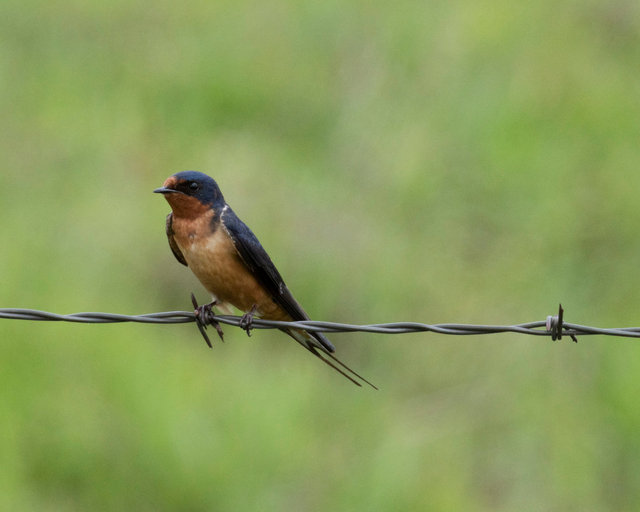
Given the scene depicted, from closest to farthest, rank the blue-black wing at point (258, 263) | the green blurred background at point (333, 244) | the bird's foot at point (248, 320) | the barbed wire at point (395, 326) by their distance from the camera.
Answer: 1. the barbed wire at point (395, 326)
2. the bird's foot at point (248, 320)
3. the blue-black wing at point (258, 263)
4. the green blurred background at point (333, 244)

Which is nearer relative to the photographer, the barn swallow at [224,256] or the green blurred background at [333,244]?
the barn swallow at [224,256]

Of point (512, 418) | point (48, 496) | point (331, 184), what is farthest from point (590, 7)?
point (48, 496)

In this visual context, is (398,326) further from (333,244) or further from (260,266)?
(333,244)

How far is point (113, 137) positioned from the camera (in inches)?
550

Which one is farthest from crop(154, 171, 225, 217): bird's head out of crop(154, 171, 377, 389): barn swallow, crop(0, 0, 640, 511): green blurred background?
crop(0, 0, 640, 511): green blurred background

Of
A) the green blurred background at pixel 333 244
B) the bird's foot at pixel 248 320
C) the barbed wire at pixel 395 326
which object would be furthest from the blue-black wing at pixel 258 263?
the green blurred background at pixel 333 244

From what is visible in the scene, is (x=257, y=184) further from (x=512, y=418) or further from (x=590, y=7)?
(x=590, y=7)

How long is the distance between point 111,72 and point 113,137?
6.18 ft

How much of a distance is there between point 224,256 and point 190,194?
1.10ft

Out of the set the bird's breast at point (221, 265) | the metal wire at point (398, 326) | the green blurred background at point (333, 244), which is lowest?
the metal wire at point (398, 326)

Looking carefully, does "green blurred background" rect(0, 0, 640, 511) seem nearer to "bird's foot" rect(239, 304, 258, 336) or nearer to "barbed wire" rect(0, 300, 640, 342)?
"bird's foot" rect(239, 304, 258, 336)

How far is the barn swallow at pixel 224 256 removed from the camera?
5.42 metres

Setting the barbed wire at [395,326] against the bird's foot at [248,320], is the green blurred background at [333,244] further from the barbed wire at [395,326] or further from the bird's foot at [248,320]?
the barbed wire at [395,326]

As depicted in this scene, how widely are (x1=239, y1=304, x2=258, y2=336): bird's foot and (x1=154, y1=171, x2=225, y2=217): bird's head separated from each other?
19.4 inches
